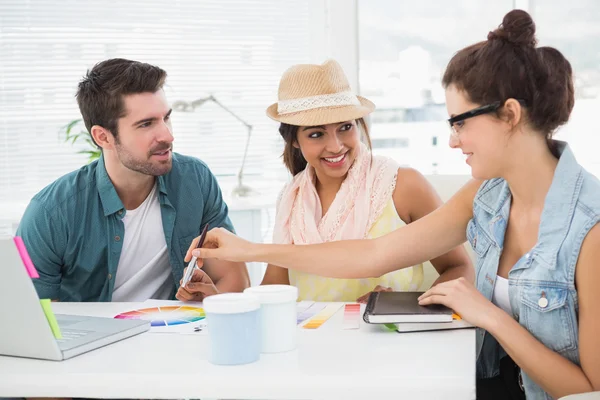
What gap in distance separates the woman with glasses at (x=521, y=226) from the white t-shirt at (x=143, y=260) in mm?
620

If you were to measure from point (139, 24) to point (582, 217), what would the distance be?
11.2 feet

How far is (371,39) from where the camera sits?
14.1ft

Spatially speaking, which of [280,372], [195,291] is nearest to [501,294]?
[280,372]

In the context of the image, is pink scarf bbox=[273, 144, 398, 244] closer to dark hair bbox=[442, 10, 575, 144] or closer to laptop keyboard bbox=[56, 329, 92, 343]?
dark hair bbox=[442, 10, 575, 144]

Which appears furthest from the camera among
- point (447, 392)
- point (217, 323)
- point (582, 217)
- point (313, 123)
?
point (313, 123)

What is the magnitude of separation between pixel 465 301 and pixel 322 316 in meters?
0.35

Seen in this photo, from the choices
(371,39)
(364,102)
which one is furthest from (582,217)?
(371,39)

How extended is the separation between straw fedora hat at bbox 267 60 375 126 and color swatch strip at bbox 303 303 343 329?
0.71 metres

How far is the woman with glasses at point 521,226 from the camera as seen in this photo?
1424 mm

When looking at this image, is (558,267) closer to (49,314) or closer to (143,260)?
(49,314)

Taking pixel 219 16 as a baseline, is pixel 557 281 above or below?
below

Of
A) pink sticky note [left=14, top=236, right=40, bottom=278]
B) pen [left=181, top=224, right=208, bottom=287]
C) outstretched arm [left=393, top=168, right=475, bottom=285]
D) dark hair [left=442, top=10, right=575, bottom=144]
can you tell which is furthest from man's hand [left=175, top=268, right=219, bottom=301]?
dark hair [left=442, top=10, right=575, bottom=144]

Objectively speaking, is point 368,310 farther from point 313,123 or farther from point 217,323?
point 313,123

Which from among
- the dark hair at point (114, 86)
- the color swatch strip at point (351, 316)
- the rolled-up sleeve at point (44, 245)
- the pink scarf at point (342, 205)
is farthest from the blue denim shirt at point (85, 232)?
the color swatch strip at point (351, 316)
